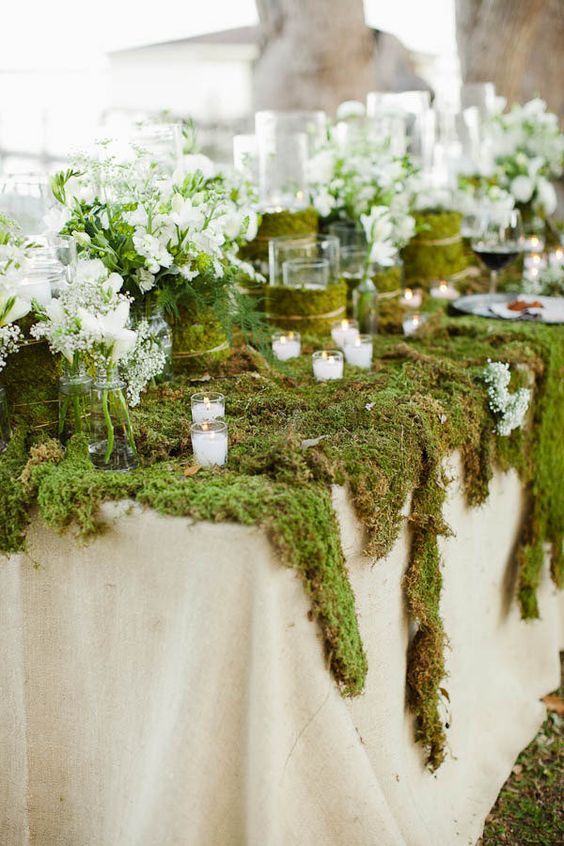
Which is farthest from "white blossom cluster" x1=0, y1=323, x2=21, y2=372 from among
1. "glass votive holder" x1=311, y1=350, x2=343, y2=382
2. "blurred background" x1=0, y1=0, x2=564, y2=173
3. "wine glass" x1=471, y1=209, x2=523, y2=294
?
"wine glass" x1=471, y1=209, x2=523, y2=294

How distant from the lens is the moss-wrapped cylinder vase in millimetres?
3410

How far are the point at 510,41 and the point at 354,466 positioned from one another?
4991 mm

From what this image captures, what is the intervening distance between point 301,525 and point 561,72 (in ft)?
18.7

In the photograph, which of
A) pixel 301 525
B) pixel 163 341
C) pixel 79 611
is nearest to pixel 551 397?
pixel 163 341

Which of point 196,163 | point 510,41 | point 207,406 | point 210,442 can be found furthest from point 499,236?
Result: point 510,41

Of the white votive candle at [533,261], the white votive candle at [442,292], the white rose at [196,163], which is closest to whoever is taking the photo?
the white rose at [196,163]

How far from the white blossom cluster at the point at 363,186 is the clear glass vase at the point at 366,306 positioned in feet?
0.90

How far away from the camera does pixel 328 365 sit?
7.21 feet

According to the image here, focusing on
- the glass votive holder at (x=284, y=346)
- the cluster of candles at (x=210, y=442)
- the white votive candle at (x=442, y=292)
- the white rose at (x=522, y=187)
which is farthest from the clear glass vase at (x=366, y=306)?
the white rose at (x=522, y=187)

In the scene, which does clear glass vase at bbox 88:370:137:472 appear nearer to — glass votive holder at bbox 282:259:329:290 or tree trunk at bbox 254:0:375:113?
glass votive holder at bbox 282:259:329:290

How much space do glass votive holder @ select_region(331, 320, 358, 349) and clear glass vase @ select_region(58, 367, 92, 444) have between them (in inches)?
36.4

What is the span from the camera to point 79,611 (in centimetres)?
156

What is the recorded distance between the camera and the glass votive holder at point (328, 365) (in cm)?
220

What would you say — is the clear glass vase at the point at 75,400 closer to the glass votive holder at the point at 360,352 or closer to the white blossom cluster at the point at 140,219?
the white blossom cluster at the point at 140,219
